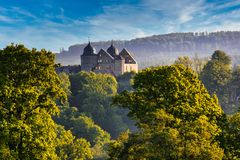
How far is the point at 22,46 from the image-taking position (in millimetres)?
30875

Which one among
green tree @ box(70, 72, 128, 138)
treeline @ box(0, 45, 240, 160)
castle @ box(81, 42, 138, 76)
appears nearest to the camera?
treeline @ box(0, 45, 240, 160)

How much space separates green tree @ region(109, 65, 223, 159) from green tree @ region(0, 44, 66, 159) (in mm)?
4887

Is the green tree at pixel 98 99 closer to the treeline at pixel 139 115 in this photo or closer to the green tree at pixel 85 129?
the green tree at pixel 85 129

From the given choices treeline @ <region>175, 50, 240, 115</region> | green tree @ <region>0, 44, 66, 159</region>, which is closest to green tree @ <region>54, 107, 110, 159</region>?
treeline @ <region>175, 50, 240, 115</region>

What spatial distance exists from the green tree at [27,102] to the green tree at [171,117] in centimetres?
489

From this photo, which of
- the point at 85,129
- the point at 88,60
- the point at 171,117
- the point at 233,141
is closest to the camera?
the point at 171,117

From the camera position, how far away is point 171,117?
28.6 metres

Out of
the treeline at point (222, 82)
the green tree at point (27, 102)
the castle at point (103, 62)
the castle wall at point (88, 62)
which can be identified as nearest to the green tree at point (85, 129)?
the treeline at point (222, 82)

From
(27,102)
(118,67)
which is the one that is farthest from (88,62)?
(27,102)

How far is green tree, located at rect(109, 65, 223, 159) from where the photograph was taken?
2703 centimetres

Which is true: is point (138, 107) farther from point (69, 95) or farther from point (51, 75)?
point (69, 95)

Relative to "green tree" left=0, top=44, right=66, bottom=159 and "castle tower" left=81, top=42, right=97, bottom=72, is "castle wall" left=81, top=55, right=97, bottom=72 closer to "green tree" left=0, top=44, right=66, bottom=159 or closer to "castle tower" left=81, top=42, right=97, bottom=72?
"castle tower" left=81, top=42, right=97, bottom=72

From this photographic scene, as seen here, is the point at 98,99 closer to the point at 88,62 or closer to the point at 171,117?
the point at 88,62

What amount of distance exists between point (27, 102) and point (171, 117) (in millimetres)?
9671
